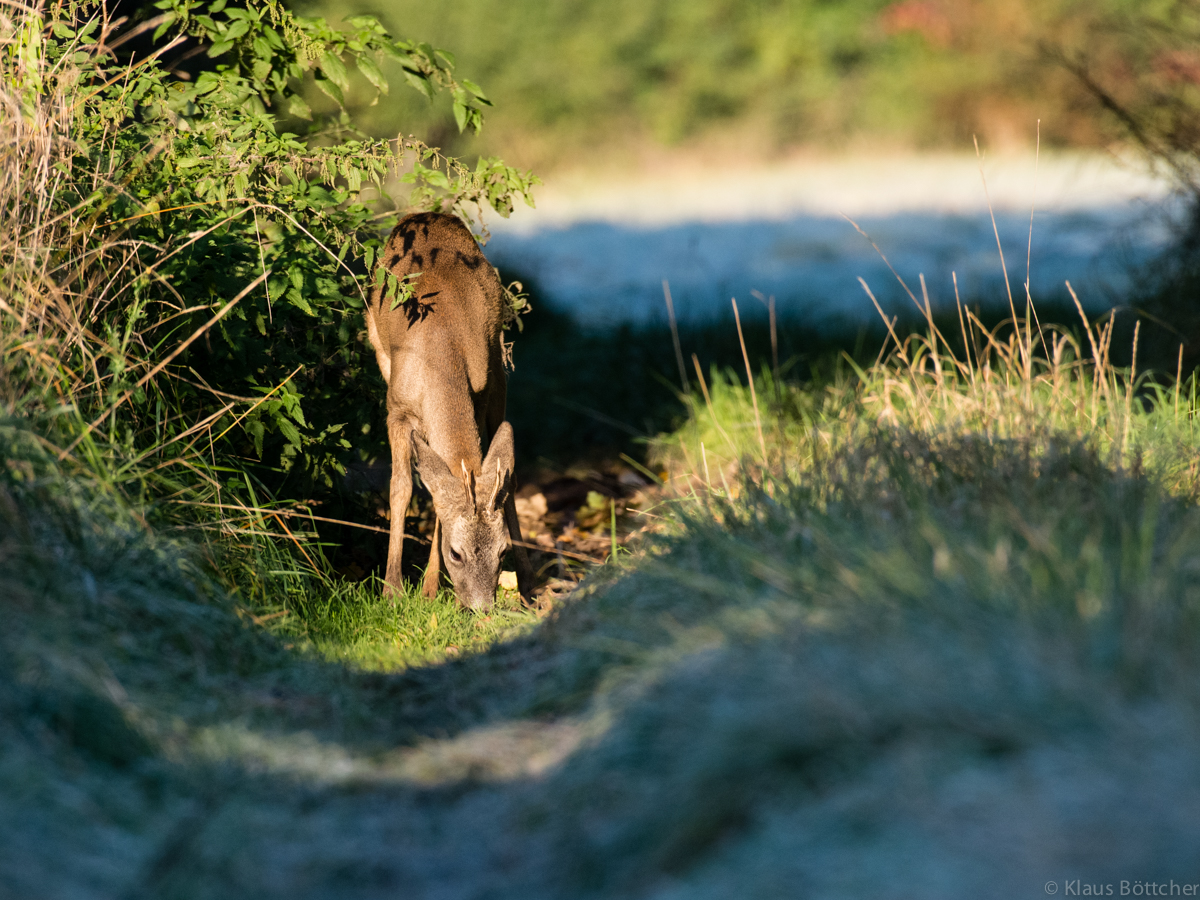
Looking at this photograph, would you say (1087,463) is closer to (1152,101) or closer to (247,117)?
(247,117)

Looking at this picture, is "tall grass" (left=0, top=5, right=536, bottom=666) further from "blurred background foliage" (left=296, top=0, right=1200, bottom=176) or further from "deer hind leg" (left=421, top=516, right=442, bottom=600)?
"blurred background foliage" (left=296, top=0, right=1200, bottom=176)

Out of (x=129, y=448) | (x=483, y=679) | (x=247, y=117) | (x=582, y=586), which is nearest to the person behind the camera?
(x=483, y=679)

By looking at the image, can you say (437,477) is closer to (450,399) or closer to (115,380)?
(450,399)

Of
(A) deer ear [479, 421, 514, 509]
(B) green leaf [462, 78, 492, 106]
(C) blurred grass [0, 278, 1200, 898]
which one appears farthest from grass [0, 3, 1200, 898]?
(B) green leaf [462, 78, 492, 106]

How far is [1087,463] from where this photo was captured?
430 centimetres

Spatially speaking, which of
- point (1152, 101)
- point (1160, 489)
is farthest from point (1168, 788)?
point (1152, 101)

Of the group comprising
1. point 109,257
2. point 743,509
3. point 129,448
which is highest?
point 109,257

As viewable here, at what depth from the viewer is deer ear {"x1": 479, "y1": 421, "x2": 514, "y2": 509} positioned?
5.67 meters

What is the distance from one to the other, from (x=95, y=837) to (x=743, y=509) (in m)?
2.73

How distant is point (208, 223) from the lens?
4.92 metres

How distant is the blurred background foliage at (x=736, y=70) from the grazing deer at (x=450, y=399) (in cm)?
1879

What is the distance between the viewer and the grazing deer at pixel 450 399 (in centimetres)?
561

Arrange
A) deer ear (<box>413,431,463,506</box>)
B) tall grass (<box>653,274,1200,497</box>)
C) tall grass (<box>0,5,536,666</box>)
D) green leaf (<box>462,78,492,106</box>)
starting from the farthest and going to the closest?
deer ear (<box>413,431,463,506</box>) → green leaf (<box>462,78,492,106</box>) → tall grass (<box>653,274,1200,497</box>) → tall grass (<box>0,5,536,666</box>)

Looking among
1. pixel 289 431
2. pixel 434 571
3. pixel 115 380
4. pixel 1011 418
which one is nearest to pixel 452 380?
pixel 434 571
